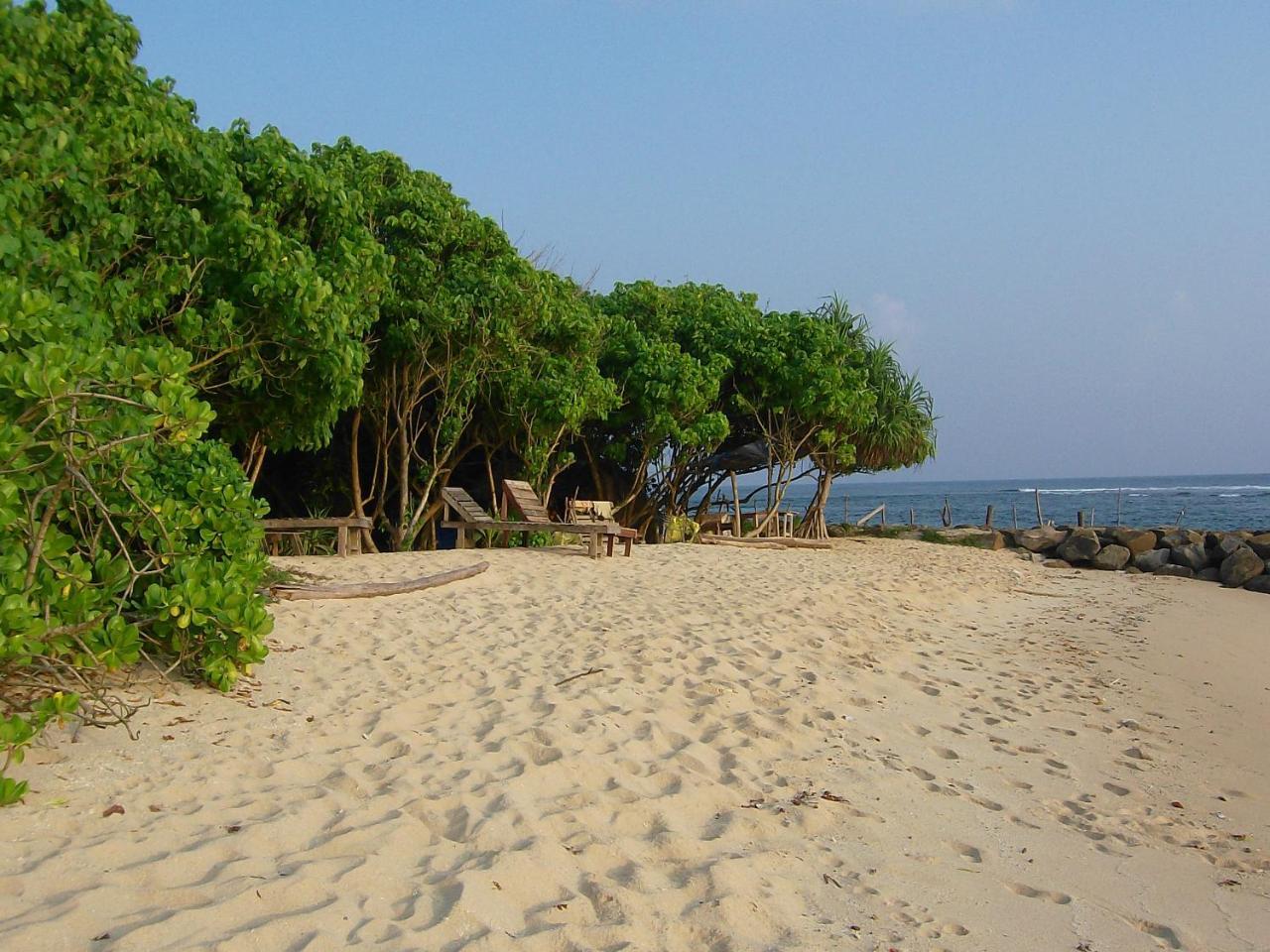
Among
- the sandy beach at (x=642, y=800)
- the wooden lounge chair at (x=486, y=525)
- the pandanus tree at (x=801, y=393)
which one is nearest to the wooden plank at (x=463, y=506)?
the wooden lounge chair at (x=486, y=525)

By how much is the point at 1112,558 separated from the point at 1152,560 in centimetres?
84

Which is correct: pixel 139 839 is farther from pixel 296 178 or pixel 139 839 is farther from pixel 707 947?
pixel 296 178

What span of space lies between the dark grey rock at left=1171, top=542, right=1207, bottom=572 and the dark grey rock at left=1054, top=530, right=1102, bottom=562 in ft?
5.65

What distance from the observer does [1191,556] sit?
66.3 ft

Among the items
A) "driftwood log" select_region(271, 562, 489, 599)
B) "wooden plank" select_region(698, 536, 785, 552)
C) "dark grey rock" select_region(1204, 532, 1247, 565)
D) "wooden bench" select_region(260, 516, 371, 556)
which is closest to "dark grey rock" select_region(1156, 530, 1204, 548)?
"dark grey rock" select_region(1204, 532, 1247, 565)

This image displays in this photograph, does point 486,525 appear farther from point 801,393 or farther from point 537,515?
point 801,393

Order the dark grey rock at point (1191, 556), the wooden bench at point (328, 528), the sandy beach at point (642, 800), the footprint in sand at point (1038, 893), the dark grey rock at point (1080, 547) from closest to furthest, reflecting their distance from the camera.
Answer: the sandy beach at point (642, 800), the footprint in sand at point (1038, 893), the wooden bench at point (328, 528), the dark grey rock at point (1191, 556), the dark grey rock at point (1080, 547)

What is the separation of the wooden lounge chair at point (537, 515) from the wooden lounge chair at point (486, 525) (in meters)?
0.04

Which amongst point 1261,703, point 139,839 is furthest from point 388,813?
point 1261,703

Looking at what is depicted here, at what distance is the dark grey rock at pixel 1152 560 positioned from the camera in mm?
20578

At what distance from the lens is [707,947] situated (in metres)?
2.87

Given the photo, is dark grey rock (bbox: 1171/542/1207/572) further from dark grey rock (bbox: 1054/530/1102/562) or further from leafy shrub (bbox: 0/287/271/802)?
leafy shrub (bbox: 0/287/271/802)

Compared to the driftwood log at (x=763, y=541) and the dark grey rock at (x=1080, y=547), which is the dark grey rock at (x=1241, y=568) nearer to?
the dark grey rock at (x=1080, y=547)

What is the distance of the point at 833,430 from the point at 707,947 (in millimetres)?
17978
